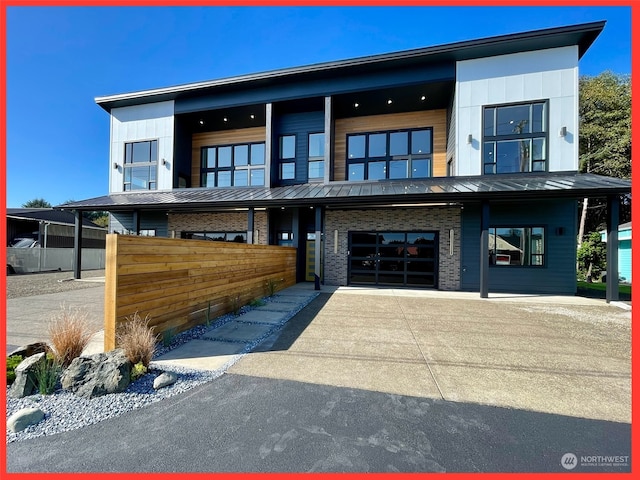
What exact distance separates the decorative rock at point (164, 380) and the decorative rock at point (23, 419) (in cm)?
91

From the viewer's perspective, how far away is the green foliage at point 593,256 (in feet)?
46.2

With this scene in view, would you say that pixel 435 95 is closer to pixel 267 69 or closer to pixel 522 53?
pixel 522 53

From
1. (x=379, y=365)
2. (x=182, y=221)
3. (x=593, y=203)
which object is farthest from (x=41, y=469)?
(x=593, y=203)

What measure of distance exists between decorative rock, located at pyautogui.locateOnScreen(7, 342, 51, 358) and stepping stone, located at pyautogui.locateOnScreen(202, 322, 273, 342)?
2.06 meters

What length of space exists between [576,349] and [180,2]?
8847 millimetres

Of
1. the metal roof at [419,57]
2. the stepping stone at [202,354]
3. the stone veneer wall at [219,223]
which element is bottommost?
the stepping stone at [202,354]

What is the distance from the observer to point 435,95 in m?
11.6

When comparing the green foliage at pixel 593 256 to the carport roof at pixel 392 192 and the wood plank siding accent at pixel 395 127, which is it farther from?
the wood plank siding accent at pixel 395 127

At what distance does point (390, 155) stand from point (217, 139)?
9.69 meters

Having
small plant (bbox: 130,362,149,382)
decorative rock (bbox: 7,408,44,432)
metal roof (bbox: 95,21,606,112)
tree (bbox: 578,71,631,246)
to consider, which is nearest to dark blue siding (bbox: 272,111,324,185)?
metal roof (bbox: 95,21,606,112)

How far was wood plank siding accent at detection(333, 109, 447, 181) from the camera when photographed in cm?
1213

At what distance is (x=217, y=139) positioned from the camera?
49.0ft

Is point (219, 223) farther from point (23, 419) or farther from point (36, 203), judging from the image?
point (36, 203)

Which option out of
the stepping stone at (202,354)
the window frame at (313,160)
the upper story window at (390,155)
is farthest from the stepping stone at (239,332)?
the upper story window at (390,155)
